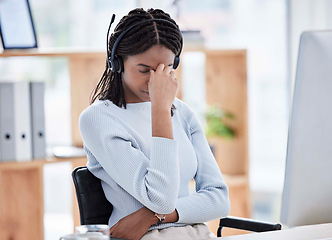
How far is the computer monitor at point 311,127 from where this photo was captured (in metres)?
Result: 1.03

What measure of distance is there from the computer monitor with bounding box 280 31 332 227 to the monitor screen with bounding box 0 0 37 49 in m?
1.95

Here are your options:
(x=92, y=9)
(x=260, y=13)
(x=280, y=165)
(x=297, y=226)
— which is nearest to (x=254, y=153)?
(x=280, y=165)

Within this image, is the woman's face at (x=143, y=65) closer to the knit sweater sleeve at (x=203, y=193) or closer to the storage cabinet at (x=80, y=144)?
Answer: the knit sweater sleeve at (x=203, y=193)

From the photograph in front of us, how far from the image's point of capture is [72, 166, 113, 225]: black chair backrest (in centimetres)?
148

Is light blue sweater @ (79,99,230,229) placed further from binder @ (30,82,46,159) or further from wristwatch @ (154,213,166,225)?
binder @ (30,82,46,159)

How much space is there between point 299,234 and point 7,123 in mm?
1830

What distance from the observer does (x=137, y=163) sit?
1.37 meters

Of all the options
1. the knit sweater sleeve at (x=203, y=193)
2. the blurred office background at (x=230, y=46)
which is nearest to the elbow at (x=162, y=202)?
the knit sweater sleeve at (x=203, y=193)

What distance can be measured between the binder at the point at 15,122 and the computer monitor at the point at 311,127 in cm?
174

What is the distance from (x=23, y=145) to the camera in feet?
8.25

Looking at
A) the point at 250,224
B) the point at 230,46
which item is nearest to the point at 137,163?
the point at 250,224

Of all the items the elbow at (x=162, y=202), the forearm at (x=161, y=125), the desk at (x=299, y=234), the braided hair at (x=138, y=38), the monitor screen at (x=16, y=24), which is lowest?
the elbow at (x=162, y=202)

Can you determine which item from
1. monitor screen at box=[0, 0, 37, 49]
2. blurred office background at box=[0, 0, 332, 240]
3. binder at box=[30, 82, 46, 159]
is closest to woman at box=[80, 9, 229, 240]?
binder at box=[30, 82, 46, 159]

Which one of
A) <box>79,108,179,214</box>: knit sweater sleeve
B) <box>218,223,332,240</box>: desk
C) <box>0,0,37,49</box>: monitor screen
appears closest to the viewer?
<box>218,223,332,240</box>: desk
